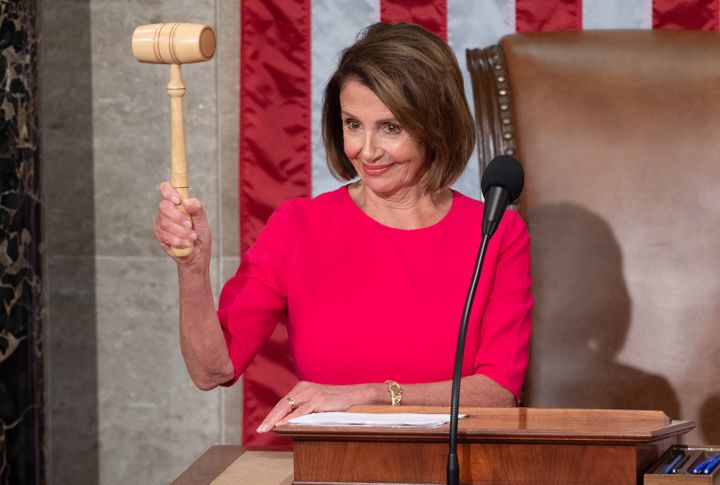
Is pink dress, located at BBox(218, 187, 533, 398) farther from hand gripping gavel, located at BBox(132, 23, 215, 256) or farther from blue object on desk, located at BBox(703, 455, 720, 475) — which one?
blue object on desk, located at BBox(703, 455, 720, 475)

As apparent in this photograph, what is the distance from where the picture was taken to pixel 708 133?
2605mm

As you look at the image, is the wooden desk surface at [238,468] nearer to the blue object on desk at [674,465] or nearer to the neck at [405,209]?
the blue object on desk at [674,465]

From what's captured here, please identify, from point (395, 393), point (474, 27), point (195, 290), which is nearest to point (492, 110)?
point (474, 27)

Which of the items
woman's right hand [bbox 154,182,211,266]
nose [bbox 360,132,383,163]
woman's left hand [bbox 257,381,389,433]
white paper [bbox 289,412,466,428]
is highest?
nose [bbox 360,132,383,163]

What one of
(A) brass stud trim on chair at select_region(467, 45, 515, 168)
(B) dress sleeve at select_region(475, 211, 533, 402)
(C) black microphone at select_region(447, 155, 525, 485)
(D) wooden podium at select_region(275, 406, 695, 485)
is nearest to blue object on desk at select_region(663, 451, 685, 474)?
Result: (D) wooden podium at select_region(275, 406, 695, 485)

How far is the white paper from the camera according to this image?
55.7 inches

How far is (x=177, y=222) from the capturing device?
5.41 ft

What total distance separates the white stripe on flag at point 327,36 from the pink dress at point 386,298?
2.35 feet

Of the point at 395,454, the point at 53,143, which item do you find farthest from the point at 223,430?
the point at 395,454

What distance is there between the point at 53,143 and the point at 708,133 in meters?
1.74

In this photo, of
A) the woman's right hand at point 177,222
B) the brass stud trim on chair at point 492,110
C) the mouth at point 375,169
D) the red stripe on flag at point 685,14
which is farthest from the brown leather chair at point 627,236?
the woman's right hand at point 177,222

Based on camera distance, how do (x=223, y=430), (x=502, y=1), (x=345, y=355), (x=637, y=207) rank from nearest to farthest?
(x=345, y=355), (x=637, y=207), (x=502, y=1), (x=223, y=430)

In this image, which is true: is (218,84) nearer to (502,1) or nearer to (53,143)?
(53,143)

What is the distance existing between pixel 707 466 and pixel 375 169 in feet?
3.06
